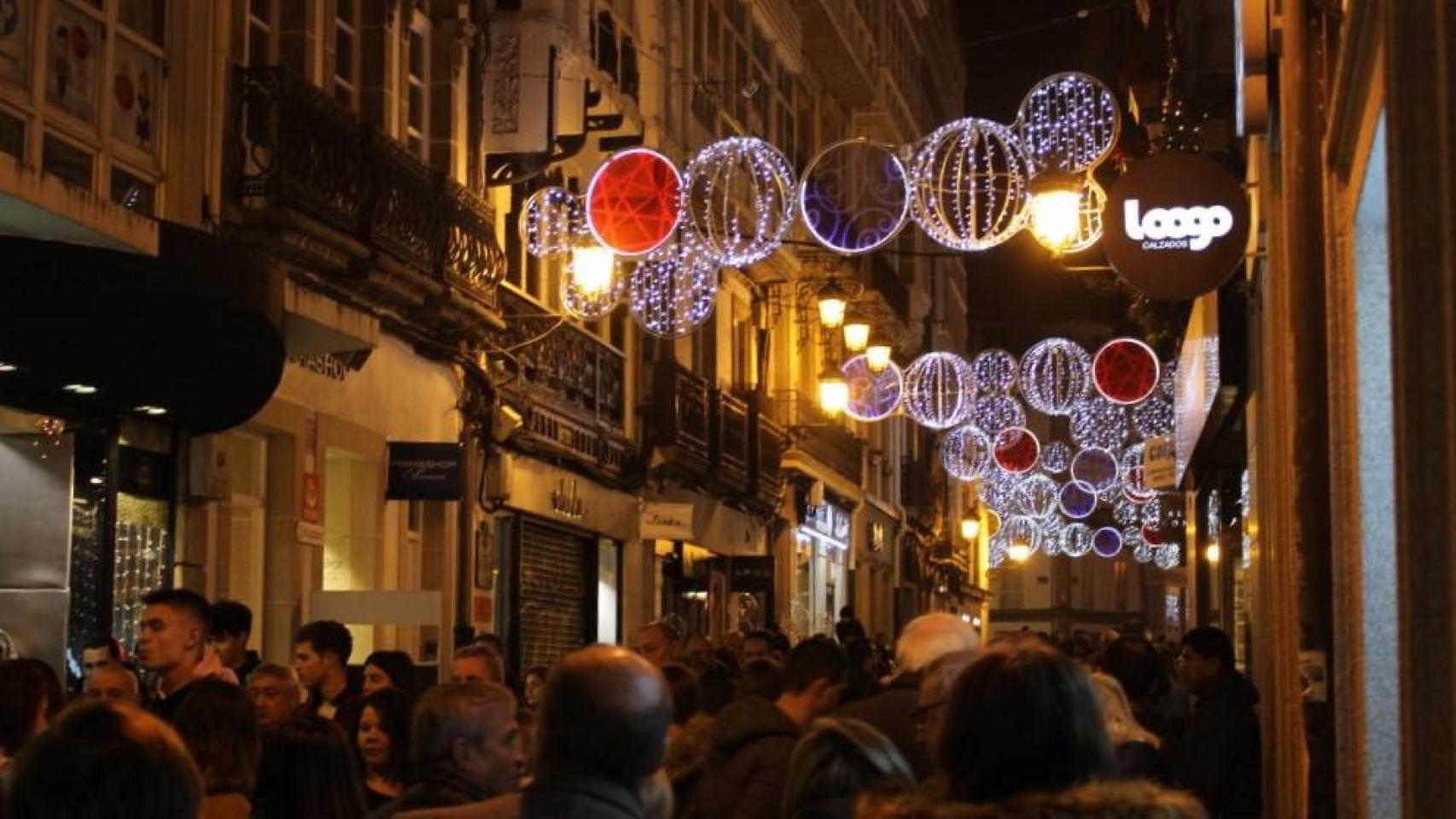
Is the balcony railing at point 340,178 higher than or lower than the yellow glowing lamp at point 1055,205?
higher

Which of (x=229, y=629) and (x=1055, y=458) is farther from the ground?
(x=1055, y=458)

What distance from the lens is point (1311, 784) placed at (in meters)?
11.3

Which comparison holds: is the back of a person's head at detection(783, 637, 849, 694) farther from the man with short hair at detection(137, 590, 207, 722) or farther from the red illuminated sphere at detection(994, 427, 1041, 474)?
the red illuminated sphere at detection(994, 427, 1041, 474)

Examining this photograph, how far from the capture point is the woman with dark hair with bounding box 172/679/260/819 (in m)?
6.53

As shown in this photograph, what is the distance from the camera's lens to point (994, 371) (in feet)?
130

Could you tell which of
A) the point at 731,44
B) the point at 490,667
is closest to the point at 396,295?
the point at 490,667

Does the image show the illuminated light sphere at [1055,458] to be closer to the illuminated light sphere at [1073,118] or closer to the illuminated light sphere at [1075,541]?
the illuminated light sphere at [1075,541]

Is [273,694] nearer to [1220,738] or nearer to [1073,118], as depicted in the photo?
[1220,738]

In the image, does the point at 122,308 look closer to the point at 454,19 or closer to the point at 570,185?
the point at 454,19

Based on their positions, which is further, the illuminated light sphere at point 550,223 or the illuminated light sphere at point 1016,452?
the illuminated light sphere at point 1016,452

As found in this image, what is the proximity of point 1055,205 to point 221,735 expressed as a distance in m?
11.6

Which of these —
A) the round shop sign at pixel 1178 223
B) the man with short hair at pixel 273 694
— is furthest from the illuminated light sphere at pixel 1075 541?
the man with short hair at pixel 273 694

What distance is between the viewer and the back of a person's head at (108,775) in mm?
3525

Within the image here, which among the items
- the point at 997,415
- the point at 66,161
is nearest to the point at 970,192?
the point at 66,161
